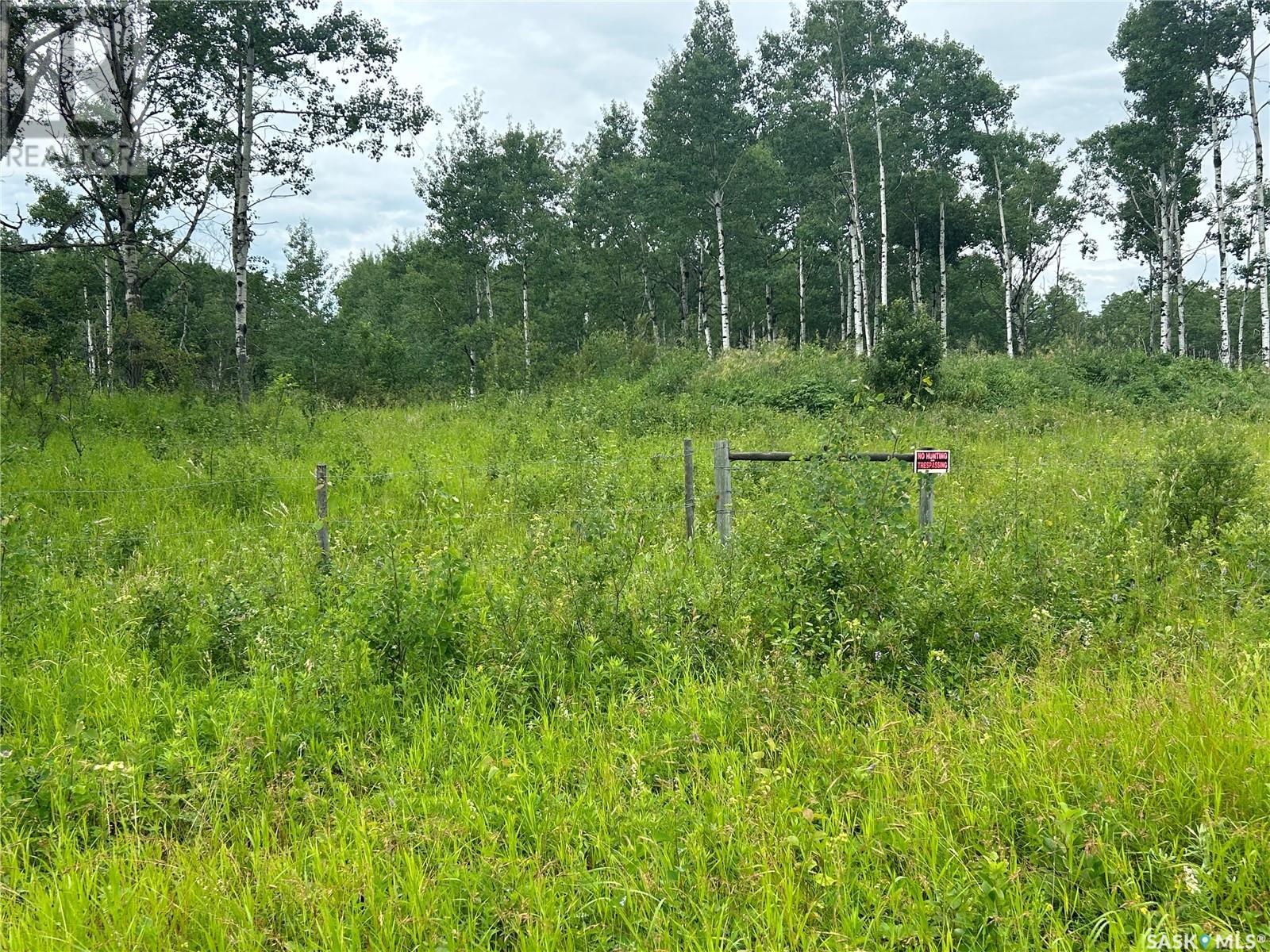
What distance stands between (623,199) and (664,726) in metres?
37.7

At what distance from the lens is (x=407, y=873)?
2.72 m

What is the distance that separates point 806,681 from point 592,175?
40.6 metres

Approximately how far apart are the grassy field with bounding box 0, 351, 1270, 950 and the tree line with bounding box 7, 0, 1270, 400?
19.1ft

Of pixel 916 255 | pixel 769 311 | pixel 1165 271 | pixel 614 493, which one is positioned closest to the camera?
pixel 614 493

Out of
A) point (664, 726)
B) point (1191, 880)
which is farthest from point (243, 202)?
point (1191, 880)

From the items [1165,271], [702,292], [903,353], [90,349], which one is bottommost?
[903,353]

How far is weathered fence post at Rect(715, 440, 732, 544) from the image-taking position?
23.9 feet

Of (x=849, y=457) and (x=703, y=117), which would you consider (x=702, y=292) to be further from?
(x=849, y=457)

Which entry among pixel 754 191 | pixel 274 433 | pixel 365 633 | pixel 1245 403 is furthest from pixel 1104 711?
pixel 754 191

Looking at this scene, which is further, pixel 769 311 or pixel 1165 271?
pixel 769 311

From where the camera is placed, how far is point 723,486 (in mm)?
7348

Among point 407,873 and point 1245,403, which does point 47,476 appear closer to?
point 407,873

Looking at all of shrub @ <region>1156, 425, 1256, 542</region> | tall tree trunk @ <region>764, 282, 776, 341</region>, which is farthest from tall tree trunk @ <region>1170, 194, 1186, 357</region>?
shrub @ <region>1156, 425, 1256, 542</region>

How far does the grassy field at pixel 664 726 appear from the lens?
2.48m
